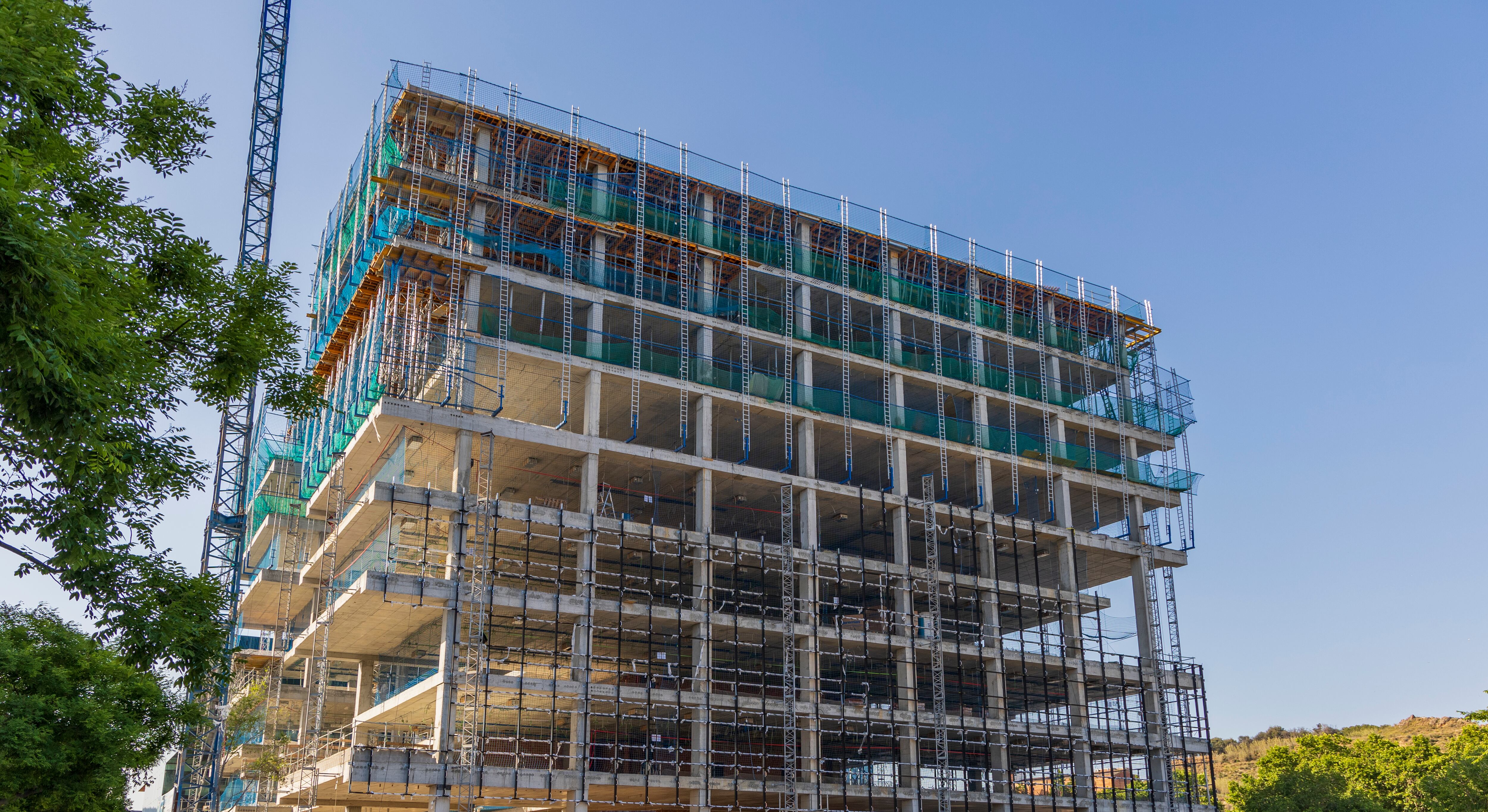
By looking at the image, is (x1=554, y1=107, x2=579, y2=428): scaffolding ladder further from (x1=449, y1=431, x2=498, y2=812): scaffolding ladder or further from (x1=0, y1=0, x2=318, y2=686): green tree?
(x1=0, y1=0, x2=318, y2=686): green tree

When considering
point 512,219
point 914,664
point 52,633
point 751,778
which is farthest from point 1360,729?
point 52,633

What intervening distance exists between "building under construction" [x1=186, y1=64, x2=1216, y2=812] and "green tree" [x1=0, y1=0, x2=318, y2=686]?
56.9 ft

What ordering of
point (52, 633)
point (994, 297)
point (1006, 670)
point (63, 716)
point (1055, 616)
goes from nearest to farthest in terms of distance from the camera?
1. point (63, 716)
2. point (52, 633)
3. point (1006, 670)
4. point (1055, 616)
5. point (994, 297)

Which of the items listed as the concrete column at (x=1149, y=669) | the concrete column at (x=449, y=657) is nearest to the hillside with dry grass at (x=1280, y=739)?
the concrete column at (x=1149, y=669)

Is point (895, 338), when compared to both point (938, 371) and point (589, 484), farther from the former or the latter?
point (589, 484)

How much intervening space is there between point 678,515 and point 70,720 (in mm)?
25069

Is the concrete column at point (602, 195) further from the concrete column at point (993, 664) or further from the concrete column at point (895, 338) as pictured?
the concrete column at point (993, 664)

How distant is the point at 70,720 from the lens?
25344mm

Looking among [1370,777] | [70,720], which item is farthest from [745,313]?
[1370,777]

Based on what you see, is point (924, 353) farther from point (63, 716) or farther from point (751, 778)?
point (63, 716)

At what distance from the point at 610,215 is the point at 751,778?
2063 cm

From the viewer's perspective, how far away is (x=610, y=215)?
42.9 m

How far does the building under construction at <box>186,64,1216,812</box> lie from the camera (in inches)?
1455

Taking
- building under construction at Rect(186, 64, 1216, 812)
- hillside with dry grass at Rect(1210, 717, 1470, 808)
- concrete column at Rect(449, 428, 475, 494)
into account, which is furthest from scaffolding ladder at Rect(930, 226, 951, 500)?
hillside with dry grass at Rect(1210, 717, 1470, 808)
